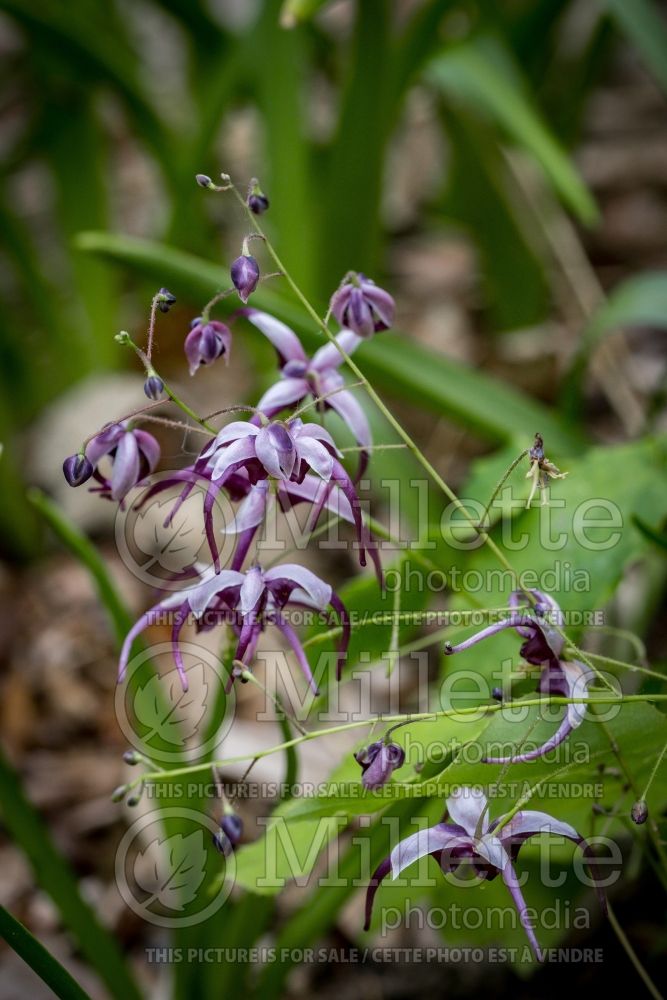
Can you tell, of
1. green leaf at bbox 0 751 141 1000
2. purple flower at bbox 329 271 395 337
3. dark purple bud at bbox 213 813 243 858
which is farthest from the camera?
green leaf at bbox 0 751 141 1000

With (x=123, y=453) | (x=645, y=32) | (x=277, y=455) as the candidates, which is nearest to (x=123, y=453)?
(x=123, y=453)

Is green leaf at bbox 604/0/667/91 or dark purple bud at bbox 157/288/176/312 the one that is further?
green leaf at bbox 604/0/667/91

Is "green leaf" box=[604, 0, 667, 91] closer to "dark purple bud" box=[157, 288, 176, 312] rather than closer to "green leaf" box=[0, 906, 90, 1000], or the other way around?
"dark purple bud" box=[157, 288, 176, 312]

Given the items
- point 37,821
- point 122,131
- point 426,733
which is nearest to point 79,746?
point 37,821

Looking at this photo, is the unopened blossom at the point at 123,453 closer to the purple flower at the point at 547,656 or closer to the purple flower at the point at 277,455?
the purple flower at the point at 277,455

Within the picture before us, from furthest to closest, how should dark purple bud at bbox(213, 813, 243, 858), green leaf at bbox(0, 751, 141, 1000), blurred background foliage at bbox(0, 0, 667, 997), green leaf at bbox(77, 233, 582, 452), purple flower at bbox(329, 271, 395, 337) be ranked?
green leaf at bbox(77, 233, 582, 452), blurred background foliage at bbox(0, 0, 667, 997), green leaf at bbox(0, 751, 141, 1000), purple flower at bbox(329, 271, 395, 337), dark purple bud at bbox(213, 813, 243, 858)

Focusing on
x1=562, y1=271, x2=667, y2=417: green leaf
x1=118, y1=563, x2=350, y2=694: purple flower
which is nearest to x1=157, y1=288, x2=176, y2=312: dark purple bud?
x1=118, y1=563, x2=350, y2=694: purple flower

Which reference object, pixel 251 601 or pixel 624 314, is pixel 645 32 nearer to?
pixel 624 314

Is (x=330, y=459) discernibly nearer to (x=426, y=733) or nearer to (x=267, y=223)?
(x=426, y=733)
